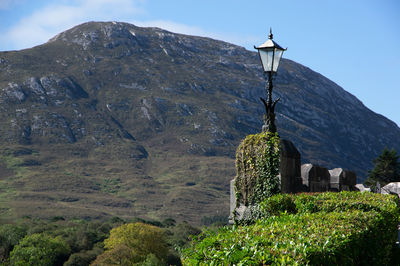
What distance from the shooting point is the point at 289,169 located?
11023 millimetres

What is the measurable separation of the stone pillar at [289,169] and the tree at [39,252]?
54.5 m

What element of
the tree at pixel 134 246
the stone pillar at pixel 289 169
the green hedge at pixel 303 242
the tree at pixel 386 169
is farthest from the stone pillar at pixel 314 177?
the tree at pixel 386 169

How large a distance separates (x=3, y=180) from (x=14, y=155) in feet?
52.5

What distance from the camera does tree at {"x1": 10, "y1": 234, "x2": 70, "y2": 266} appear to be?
202 ft

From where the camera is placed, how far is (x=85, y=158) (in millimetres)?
183750

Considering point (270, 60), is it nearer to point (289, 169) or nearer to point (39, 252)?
point (289, 169)

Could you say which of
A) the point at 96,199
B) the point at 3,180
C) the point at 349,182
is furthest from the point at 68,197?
the point at 349,182

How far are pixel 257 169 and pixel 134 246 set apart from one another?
56322 millimetres

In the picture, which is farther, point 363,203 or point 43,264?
point 43,264

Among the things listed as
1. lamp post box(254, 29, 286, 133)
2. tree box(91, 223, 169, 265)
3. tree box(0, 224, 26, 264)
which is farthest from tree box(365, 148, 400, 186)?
lamp post box(254, 29, 286, 133)

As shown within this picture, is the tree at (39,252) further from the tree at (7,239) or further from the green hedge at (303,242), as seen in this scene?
the green hedge at (303,242)

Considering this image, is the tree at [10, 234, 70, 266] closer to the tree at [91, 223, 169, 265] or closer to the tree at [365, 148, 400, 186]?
the tree at [91, 223, 169, 265]

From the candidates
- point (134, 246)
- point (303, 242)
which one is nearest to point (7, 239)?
Result: point (134, 246)

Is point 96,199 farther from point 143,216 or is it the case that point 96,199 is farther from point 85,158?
point 85,158
